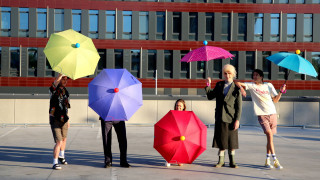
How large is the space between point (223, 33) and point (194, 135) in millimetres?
35623

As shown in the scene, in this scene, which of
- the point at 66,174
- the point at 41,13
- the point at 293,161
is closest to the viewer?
the point at 66,174

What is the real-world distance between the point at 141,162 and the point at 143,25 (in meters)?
33.8

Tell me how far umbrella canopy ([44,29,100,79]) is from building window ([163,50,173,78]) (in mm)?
34372

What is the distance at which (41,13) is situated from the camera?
42.8 metres

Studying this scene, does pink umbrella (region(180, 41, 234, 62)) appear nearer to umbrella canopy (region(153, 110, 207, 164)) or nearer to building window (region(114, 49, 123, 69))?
umbrella canopy (region(153, 110, 207, 164))

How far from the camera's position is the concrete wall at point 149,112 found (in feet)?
72.5

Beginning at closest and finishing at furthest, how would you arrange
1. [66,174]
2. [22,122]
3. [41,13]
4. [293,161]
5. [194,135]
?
[66,174]
[194,135]
[293,161]
[22,122]
[41,13]

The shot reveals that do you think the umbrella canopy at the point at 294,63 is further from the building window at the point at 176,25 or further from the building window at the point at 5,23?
the building window at the point at 5,23

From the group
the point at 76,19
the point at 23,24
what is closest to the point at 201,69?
the point at 76,19

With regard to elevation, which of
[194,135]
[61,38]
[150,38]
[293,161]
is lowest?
[293,161]

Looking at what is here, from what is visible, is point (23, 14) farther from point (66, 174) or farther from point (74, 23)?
point (66, 174)

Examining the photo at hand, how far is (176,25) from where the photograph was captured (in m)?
44.0

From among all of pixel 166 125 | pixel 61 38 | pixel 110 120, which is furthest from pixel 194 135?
pixel 61 38

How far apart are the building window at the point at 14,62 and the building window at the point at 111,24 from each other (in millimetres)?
7819
